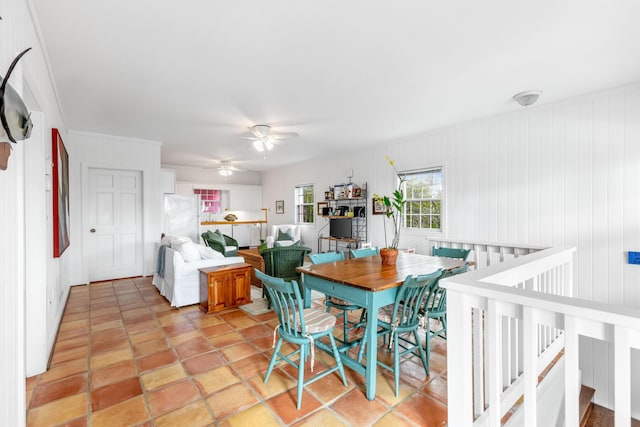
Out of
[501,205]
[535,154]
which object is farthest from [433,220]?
[535,154]

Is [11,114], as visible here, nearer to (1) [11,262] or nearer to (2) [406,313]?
(1) [11,262]

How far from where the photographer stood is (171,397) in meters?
2.09

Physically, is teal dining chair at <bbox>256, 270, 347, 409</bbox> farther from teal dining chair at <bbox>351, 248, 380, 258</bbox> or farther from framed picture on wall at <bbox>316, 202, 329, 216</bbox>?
framed picture on wall at <bbox>316, 202, 329, 216</bbox>

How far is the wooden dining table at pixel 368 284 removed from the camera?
203 centimetres

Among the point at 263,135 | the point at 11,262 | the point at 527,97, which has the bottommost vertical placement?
the point at 11,262

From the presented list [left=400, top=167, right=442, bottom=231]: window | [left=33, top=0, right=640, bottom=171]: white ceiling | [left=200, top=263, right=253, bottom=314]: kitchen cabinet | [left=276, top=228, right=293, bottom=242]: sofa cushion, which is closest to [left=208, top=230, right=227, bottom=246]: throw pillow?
[left=276, top=228, right=293, bottom=242]: sofa cushion

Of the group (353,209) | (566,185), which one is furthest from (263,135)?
(566,185)

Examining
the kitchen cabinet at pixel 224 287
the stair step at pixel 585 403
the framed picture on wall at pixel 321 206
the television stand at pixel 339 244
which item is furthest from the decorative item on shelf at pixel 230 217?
the stair step at pixel 585 403

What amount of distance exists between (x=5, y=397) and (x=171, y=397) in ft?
3.03

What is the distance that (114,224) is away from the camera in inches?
210

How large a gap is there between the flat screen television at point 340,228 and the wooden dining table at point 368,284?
11.0 ft

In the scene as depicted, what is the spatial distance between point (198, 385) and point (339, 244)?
5.02 m

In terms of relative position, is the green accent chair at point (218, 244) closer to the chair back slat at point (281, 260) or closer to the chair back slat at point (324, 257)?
the chair back slat at point (281, 260)

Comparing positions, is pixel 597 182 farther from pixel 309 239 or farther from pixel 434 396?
pixel 309 239
